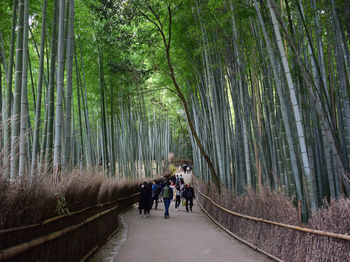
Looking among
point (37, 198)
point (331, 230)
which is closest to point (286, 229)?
point (331, 230)

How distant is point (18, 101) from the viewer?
3482 millimetres

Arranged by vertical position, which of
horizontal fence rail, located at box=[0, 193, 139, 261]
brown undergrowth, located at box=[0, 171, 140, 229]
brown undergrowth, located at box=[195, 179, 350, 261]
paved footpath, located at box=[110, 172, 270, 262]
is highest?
brown undergrowth, located at box=[0, 171, 140, 229]

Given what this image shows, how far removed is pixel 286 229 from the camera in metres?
3.52

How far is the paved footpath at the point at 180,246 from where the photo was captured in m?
3.94

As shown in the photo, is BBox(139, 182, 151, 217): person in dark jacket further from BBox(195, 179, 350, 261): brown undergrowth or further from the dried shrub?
the dried shrub

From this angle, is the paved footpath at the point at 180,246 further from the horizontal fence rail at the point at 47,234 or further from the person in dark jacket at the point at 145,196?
the person in dark jacket at the point at 145,196

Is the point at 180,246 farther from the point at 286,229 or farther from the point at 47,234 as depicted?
the point at 47,234

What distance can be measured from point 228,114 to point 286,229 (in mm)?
3618

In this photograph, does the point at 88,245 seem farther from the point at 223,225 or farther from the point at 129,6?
the point at 129,6

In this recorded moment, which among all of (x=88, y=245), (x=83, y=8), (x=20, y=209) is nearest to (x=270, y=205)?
(x=88, y=245)

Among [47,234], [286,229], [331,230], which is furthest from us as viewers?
[286,229]

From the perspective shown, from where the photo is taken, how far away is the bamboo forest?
2.70 metres

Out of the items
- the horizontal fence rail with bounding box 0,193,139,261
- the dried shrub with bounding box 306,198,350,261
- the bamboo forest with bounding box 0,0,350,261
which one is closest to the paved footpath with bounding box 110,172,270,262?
the bamboo forest with bounding box 0,0,350,261

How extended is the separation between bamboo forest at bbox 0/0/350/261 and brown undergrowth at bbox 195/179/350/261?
13 mm
